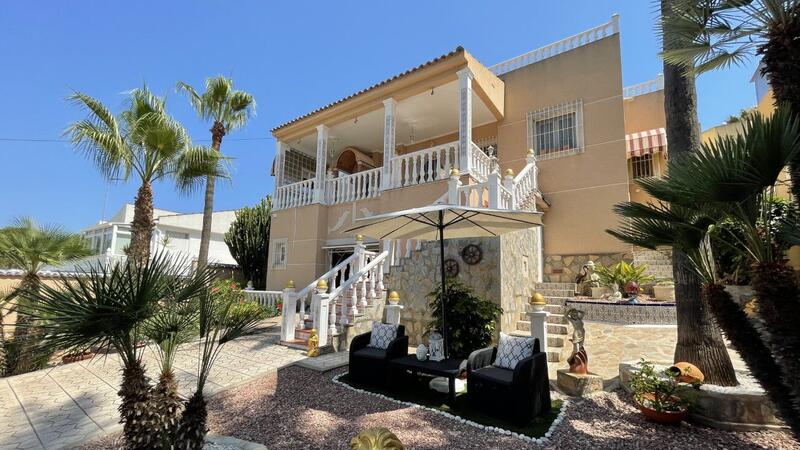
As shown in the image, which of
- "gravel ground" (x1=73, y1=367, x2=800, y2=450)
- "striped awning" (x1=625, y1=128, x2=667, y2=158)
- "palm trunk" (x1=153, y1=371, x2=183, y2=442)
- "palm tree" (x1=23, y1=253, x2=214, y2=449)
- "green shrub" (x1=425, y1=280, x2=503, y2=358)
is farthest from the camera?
"striped awning" (x1=625, y1=128, x2=667, y2=158)

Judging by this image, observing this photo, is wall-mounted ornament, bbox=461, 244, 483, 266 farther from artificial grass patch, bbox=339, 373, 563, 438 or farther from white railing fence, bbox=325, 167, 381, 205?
white railing fence, bbox=325, 167, 381, 205

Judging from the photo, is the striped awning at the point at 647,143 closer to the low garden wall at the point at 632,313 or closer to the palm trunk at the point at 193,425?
the low garden wall at the point at 632,313

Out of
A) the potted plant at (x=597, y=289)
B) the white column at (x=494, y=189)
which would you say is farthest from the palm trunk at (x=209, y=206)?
the potted plant at (x=597, y=289)

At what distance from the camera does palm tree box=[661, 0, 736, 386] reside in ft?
16.0

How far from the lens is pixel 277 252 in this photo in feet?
47.2

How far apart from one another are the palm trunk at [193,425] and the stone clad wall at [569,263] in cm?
1048

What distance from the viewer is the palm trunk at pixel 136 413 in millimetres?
2834

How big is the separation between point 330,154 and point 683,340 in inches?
566

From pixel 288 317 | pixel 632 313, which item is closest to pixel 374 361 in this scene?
pixel 288 317

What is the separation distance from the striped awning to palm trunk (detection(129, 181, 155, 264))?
1394 cm

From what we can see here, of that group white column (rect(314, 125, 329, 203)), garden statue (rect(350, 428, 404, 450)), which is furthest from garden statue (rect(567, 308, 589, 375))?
white column (rect(314, 125, 329, 203))

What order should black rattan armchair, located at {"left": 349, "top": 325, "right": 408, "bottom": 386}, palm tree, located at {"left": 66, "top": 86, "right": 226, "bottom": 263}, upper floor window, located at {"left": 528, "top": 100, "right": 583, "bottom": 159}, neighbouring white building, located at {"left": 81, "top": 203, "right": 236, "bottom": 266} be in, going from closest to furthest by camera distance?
black rattan armchair, located at {"left": 349, "top": 325, "right": 408, "bottom": 386} → palm tree, located at {"left": 66, "top": 86, "right": 226, "bottom": 263} → upper floor window, located at {"left": 528, "top": 100, "right": 583, "bottom": 159} → neighbouring white building, located at {"left": 81, "top": 203, "right": 236, "bottom": 266}

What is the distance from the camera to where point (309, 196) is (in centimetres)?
1371

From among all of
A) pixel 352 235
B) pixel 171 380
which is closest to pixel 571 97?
pixel 352 235
